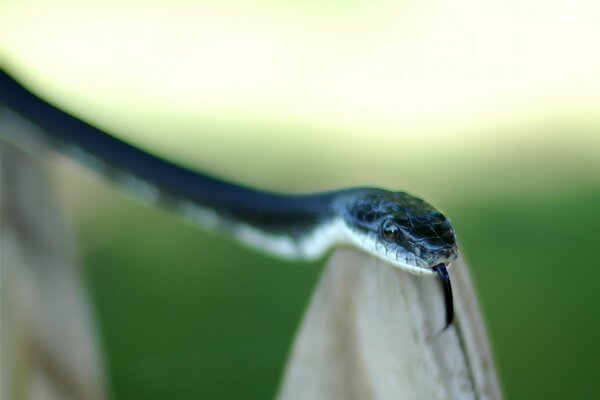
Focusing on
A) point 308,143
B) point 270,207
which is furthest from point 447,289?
point 308,143

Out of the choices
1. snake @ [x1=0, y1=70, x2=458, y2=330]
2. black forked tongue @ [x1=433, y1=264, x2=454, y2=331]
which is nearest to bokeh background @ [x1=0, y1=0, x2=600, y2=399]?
snake @ [x1=0, y1=70, x2=458, y2=330]

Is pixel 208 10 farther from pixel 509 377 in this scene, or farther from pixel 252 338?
pixel 509 377

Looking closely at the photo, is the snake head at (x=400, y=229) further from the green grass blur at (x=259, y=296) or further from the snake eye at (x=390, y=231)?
the green grass blur at (x=259, y=296)

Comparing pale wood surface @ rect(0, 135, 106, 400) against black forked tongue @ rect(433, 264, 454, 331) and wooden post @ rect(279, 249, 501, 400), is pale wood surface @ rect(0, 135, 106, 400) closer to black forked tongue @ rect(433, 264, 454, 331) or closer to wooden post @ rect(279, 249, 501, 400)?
wooden post @ rect(279, 249, 501, 400)

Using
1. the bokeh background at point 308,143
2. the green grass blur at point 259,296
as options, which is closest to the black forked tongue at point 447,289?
the bokeh background at point 308,143

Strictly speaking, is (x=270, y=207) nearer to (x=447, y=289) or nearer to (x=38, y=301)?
(x=38, y=301)

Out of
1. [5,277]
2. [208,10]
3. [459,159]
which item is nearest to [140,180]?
[5,277]
